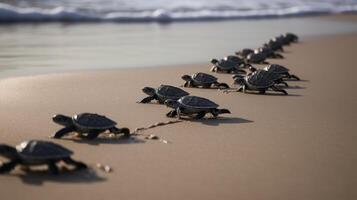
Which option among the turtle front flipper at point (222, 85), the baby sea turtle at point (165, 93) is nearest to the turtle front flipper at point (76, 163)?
the baby sea turtle at point (165, 93)

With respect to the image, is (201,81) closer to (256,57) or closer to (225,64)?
(225,64)

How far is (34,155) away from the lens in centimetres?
468

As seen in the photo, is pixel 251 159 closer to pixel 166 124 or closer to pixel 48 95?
pixel 166 124

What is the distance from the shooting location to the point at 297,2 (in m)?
36.2

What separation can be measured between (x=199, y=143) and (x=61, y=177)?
169 centimetres

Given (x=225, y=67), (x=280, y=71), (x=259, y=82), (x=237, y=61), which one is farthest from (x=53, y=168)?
(x=237, y=61)

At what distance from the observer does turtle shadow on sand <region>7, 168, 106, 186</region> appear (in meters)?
4.70

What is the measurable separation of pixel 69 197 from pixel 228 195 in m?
1.20

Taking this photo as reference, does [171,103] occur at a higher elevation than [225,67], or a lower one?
higher

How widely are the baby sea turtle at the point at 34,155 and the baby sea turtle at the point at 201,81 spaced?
4692 mm

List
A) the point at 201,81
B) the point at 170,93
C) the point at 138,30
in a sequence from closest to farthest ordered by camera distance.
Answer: the point at 170,93 < the point at 201,81 < the point at 138,30

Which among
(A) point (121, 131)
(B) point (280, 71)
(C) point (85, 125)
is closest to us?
(C) point (85, 125)

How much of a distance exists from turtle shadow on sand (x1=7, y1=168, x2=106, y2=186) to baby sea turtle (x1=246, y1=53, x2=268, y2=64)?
27.2ft

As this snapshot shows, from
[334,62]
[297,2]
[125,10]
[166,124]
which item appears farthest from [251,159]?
[297,2]
